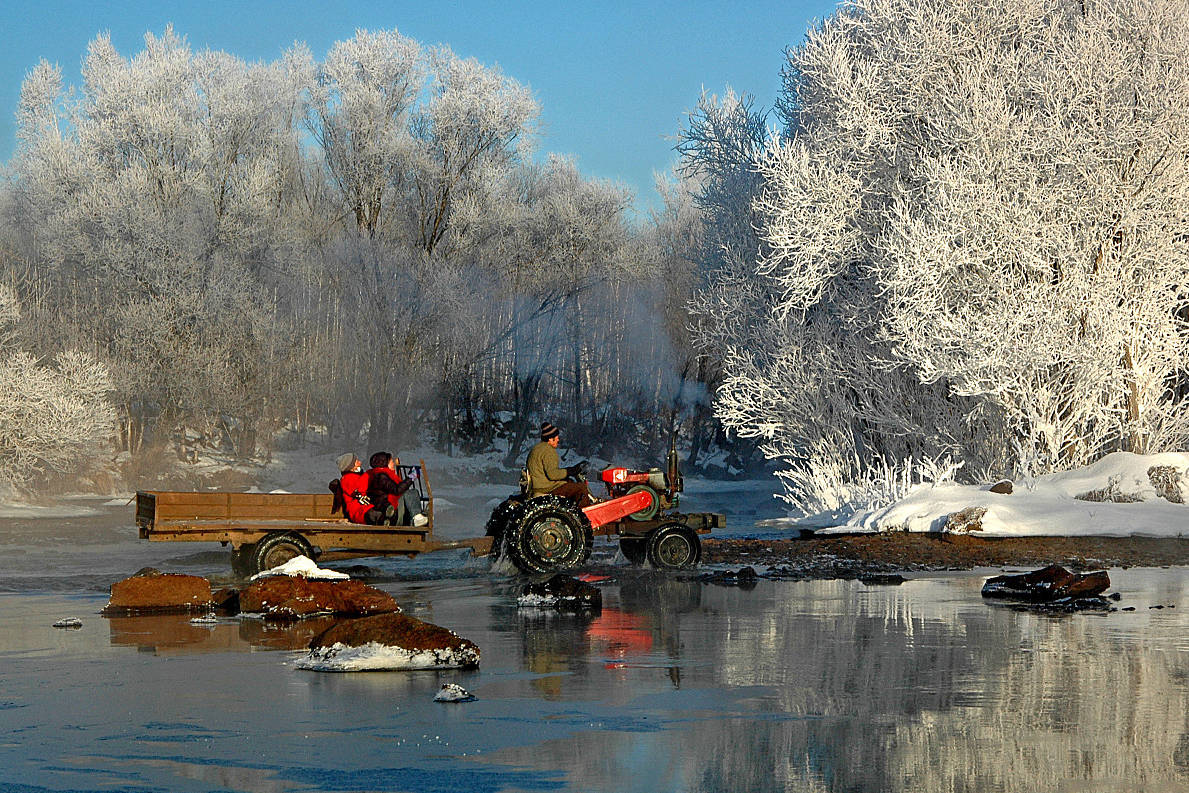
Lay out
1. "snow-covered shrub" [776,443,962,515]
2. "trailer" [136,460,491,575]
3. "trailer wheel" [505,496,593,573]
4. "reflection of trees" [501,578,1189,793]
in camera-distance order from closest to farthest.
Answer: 1. "reflection of trees" [501,578,1189,793]
2. "trailer" [136,460,491,575]
3. "trailer wheel" [505,496,593,573]
4. "snow-covered shrub" [776,443,962,515]

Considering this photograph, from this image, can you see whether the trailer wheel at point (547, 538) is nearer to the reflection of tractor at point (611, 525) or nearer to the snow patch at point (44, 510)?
the reflection of tractor at point (611, 525)

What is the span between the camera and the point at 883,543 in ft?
73.9

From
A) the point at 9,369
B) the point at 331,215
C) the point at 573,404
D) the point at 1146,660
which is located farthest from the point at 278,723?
the point at 573,404

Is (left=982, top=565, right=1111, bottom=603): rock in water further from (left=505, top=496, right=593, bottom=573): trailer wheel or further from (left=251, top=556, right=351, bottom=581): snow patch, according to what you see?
(left=251, top=556, right=351, bottom=581): snow patch

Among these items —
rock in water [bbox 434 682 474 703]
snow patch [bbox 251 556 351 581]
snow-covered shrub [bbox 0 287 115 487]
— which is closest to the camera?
rock in water [bbox 434 682 474 703]

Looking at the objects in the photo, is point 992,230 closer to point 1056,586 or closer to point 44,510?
point 1056,586

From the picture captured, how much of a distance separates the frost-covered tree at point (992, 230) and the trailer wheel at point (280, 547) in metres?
14.0

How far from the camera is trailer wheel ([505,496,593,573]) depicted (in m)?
18.1

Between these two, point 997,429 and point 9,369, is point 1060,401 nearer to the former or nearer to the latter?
point 997,429

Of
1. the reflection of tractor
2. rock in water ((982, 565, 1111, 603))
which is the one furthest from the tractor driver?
rock in water ((982, 565, 1111, 603))

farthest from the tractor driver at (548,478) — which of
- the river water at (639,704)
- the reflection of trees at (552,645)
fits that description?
the reflection of trees at (552,645)

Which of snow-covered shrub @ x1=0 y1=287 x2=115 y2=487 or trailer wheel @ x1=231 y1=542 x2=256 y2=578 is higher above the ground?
snow-covered shrub @ x1=0 y1=287 x2=115 y2=487

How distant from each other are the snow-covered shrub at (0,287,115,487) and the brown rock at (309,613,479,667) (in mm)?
31383

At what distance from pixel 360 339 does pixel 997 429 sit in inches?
1135
